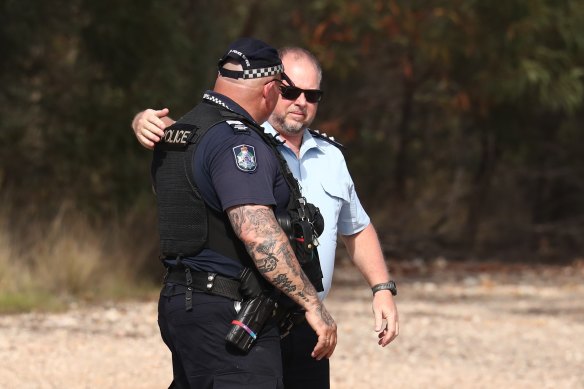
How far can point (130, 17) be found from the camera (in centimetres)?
1408

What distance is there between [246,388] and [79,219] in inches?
357

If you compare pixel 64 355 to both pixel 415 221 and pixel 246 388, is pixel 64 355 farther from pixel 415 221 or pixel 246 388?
pixel 415 221

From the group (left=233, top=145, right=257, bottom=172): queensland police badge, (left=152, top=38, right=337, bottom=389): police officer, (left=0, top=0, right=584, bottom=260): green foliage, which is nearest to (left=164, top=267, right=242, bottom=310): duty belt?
(left=152, top=38, right=337, bottom=389): police officer

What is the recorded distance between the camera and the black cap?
4.00m

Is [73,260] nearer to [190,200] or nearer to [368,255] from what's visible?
[368,255]

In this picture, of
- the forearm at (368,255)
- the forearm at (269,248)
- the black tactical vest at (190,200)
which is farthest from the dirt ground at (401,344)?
the forearm at (269,248)

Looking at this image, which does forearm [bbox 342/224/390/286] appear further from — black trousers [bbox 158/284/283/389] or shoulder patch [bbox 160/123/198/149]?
shoulder patch [bbox 160/123/198/149]

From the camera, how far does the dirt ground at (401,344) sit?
8.12m

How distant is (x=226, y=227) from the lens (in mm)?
3955

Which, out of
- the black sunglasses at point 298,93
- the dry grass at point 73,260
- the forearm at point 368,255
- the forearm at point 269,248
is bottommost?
the dry grass at point 73,260

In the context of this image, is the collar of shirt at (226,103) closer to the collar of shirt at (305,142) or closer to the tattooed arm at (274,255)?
the tattooed arm at (274,255)

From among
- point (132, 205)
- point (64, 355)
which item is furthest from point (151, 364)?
point (132, 205)

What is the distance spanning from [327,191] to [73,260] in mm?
7739

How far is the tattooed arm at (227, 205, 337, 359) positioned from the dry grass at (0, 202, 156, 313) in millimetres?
7413
